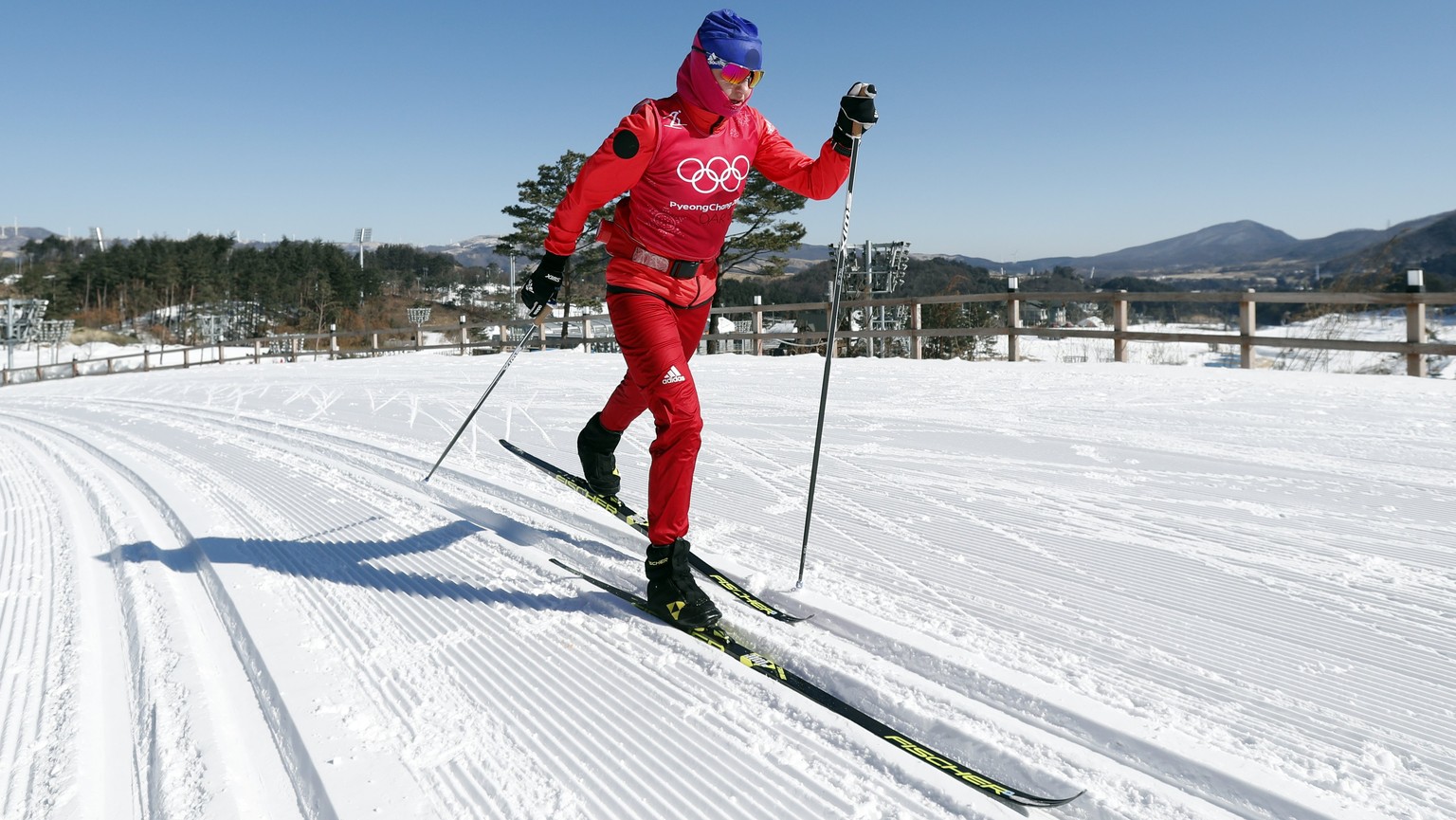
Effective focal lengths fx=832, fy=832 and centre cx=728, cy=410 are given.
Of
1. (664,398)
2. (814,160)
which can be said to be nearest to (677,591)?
(664,398)

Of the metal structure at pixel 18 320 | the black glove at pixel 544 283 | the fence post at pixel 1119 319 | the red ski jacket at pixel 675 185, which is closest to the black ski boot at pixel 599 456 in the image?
the black glove at pixel 544 283

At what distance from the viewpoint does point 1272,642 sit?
7.22 ft

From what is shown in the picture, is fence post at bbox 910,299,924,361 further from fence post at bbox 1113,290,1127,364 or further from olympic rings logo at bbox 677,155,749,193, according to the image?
olympic rings logo at bbox 677,155,749,193

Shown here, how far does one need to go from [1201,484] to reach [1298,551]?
1.08 meters

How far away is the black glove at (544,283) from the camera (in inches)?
125

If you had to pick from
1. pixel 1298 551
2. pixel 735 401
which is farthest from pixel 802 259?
pixel 1298 551

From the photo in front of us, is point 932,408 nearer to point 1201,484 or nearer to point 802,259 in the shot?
point 1201,484

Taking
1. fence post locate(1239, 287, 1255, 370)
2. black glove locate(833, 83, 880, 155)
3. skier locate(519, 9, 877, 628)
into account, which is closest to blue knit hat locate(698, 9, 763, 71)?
Answer: skier locate(519, 9, 877, 628)

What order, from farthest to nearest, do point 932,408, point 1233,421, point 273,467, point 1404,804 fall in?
point 932,408 < point 1233,421 < point 273,467 < point 1404,804

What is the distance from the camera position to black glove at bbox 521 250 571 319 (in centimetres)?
317

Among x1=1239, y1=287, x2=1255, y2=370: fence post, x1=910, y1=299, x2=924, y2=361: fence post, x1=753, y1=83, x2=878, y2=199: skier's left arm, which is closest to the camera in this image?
x1=753, y1=83, x2=878, y2=199: skier's left arm

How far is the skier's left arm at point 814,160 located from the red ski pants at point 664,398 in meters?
0.67

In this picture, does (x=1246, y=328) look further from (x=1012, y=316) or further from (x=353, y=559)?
(x=353, y=559)

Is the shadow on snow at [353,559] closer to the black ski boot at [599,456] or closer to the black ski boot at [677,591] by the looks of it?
the black ski boot at [677,591]
